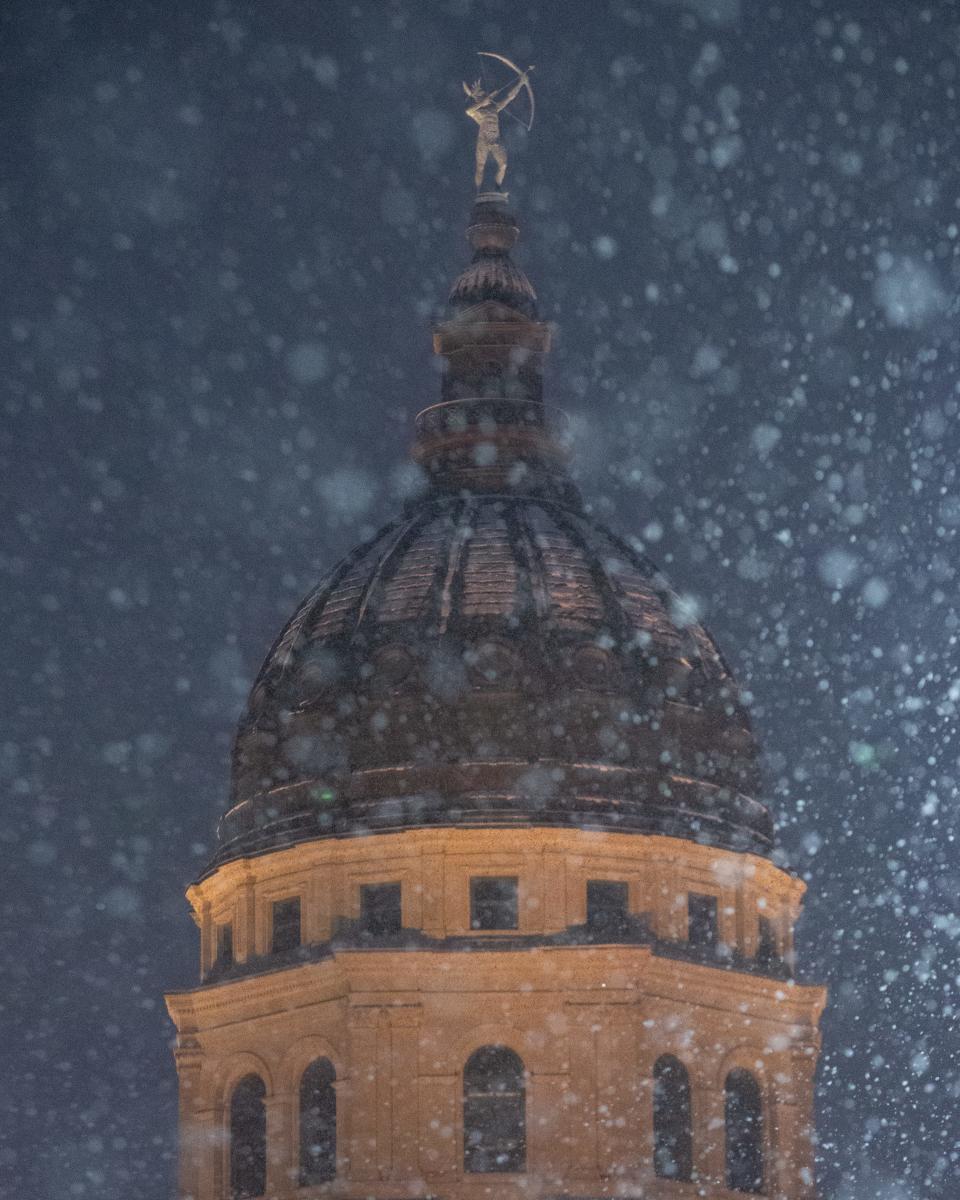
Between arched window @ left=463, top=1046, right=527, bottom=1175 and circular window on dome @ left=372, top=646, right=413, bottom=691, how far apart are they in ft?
30.0

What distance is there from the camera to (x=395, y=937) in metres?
70.9

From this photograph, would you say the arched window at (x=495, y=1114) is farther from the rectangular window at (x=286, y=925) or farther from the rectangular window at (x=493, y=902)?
the rectangular window at (x=286, y=925)

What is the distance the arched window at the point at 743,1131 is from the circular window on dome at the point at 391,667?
11.3m

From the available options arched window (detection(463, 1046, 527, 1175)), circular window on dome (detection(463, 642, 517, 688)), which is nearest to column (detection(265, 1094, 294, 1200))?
arched window (detection(463, 1046, 527, 1175))

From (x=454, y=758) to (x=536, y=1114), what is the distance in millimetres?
8410

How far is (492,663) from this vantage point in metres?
74.9

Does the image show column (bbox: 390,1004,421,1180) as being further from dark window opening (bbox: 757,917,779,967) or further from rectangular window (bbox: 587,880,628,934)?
dark window opening (bbox: 757,917,779,967)

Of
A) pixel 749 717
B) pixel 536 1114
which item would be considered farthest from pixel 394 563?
pixel 536 1114

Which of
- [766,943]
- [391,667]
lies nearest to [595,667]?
[391,667]

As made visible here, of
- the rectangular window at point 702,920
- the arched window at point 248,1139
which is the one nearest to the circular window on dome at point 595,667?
the rectangular window at point 702,920

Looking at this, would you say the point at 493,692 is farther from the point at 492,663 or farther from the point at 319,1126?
the point at 319,1126

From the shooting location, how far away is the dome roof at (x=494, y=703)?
73375 millimetres

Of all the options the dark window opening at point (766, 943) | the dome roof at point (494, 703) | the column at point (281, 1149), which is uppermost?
the dome roof at point (494, 703)

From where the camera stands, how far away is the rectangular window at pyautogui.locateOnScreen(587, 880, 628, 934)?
7156 cm
